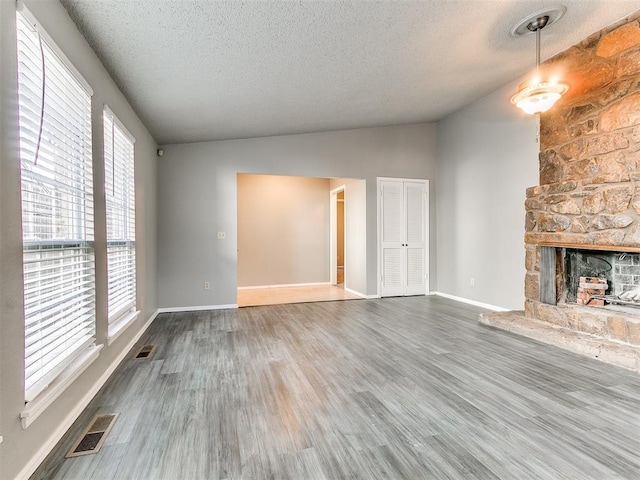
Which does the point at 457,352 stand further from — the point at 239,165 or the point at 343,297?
the point at 239,165

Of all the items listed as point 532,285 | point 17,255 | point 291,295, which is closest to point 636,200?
point 532,285

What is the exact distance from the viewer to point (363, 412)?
6.82 ft

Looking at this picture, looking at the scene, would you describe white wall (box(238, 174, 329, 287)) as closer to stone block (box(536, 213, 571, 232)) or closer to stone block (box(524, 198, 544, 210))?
stone block (box(524, 198, 544, 210))

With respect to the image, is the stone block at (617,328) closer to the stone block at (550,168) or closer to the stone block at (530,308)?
the stone block at (530,308)

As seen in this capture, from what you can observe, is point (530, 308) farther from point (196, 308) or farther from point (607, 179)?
point (196, 308)

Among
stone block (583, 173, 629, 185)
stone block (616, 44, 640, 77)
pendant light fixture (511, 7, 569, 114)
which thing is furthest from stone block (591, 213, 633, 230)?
stone block (616, 44, 640, 77)

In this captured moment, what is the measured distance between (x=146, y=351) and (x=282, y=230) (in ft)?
14.0

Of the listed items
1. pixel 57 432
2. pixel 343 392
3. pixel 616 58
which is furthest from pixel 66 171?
pixel 616 58

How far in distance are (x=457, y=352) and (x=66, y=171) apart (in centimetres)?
335

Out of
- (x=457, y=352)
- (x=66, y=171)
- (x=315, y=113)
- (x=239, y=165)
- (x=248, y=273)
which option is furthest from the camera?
(x=248, y=273)

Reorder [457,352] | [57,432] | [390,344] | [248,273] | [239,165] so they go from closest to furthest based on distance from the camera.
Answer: [57,432] → [457,352] → [390,344] → [239,165] → [248,273]

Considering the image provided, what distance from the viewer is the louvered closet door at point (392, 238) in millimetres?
5977

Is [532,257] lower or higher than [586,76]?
lower

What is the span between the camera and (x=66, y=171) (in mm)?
2025
